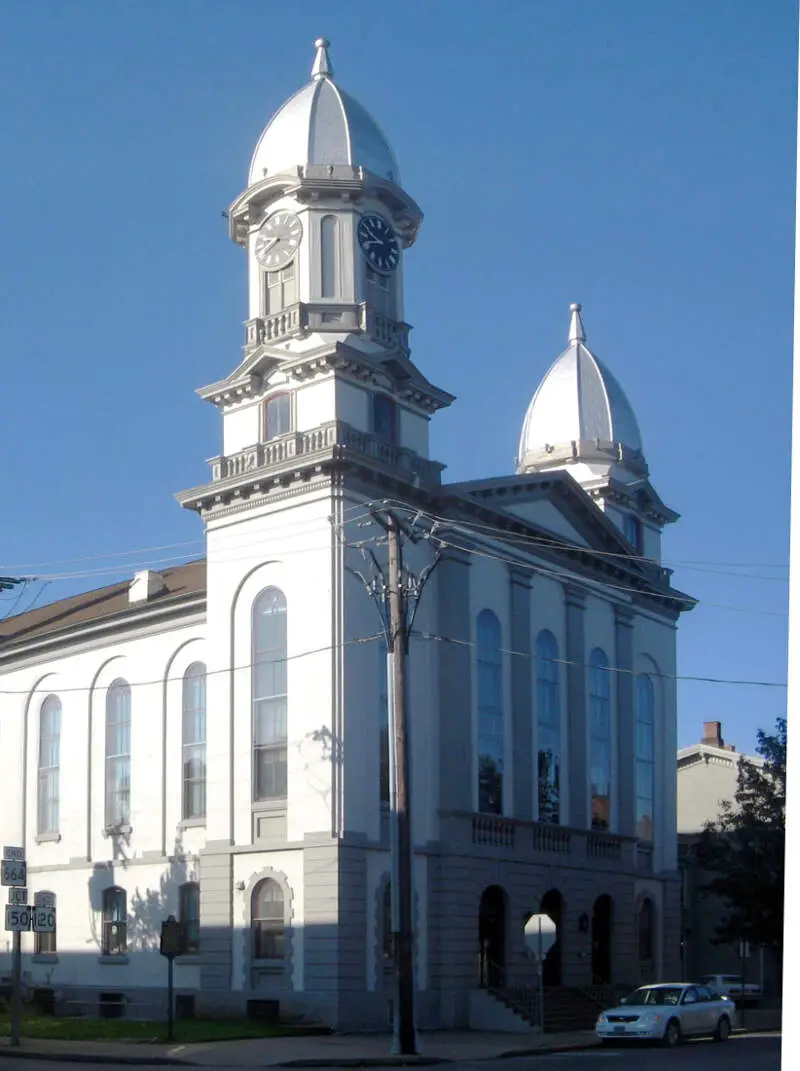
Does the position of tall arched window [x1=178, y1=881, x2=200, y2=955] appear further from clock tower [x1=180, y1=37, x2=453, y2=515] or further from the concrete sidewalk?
clock tower [x1=180, y1=37, x2=453, y2=515]

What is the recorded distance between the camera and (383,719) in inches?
1543

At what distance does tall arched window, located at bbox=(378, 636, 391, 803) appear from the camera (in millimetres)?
38969

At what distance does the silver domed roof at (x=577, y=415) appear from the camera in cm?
5506

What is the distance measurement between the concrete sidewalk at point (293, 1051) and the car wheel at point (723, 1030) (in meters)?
2.74

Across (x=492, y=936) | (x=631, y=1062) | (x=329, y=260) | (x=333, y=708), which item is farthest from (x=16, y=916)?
(x=329, y=260)

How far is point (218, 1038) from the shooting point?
1331 inches

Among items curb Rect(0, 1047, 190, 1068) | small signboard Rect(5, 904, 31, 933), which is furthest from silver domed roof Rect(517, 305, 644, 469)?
curb Rect(0, 1047, 190, 1068)

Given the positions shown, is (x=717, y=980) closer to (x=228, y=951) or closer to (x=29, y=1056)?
(x=228, y=951)

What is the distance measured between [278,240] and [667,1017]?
22584 millimetres

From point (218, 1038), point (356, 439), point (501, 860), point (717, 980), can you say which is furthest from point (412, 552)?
point (717, 980)

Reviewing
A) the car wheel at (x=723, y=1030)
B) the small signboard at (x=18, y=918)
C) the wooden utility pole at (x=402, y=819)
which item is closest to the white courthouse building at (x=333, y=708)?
the wooden utility pole at (x=402, y=819)

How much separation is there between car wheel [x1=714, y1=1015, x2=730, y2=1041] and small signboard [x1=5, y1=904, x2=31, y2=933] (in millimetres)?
15538

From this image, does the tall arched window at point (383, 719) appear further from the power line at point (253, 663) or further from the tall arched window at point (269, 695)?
the tall arched window at point (269, 695)

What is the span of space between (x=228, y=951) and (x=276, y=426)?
13374 mm
